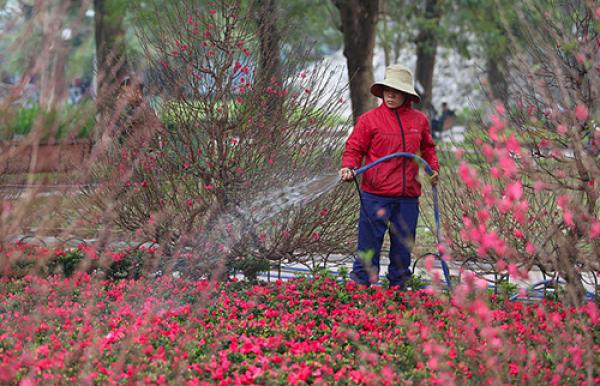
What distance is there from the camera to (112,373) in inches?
166

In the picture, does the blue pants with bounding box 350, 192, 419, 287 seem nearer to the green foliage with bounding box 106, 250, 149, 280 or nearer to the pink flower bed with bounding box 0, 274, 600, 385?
the pink flower bed with bounding box 0, 274, 600, 385

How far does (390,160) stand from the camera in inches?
243

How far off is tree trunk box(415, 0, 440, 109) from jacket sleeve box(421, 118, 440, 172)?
12496mm

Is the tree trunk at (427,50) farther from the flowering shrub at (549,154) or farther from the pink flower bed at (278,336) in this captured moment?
the pink flower bed at (278,336)

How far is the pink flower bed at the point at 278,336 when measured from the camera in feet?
14.2

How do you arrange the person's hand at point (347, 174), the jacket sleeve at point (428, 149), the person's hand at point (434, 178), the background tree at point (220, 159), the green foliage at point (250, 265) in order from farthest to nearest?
the green foliage at point (250, 265)
the background tree at point (220, 159)
the jacket sleeve at point (428, 149)
the person's hand at point (434, 178)
the person's hand at point (347, 174)

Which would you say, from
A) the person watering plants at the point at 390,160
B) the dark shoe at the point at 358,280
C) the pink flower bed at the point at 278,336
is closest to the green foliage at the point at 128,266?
the pink flower bed at the point at 278,336

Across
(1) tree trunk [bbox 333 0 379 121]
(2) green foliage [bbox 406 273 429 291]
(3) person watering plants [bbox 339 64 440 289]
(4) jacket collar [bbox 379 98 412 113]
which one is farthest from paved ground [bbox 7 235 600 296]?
(1) tree trunk [bbox 333 0 379 121]

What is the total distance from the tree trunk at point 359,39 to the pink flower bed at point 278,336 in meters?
7.38

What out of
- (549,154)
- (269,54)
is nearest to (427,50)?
(269,54)

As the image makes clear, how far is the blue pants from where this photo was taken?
623 cm

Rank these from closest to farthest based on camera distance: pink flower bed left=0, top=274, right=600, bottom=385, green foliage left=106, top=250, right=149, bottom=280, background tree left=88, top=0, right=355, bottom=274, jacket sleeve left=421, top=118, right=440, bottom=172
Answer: pink flower bed left=0, top=274, right=600, bottom=385
jacket sleeve left=421, top=118, right=440, bottom=172
background tree left=88, top=0, right=355, bottom=274
green foliage left=106, top=250, right=149, bottom=280

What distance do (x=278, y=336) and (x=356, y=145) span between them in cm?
181

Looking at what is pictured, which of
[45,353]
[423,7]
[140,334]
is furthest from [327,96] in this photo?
[423,7]
